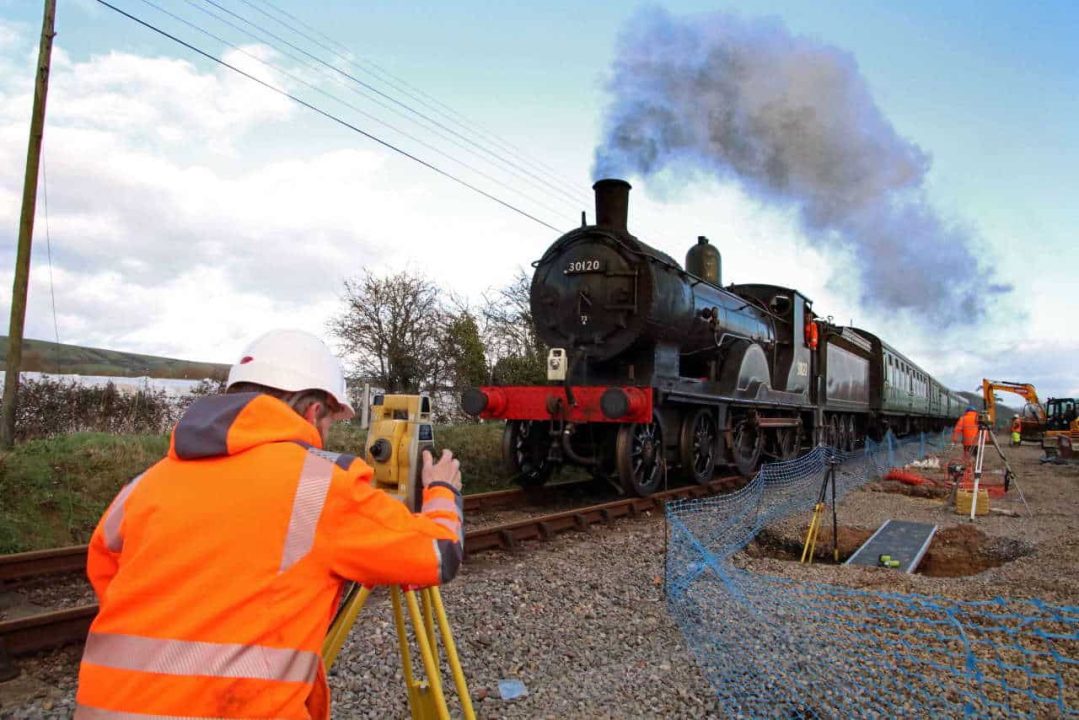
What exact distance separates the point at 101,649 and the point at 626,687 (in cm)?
260

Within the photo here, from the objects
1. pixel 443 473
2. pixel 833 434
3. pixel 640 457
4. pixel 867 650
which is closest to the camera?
pixel 443 473

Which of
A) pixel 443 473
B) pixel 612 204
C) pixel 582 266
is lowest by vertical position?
pixel 443 473

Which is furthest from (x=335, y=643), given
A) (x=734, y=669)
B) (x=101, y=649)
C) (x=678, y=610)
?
(x=678, y=610)

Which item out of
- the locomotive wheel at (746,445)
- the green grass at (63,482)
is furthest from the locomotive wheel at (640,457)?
the green grass at (63,482)

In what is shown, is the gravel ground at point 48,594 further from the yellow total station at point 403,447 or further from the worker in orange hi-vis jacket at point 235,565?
the worker in orange hi-vis jacket at point 235,565

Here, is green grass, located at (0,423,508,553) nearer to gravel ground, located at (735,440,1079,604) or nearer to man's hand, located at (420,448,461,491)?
man's hand, located at (420,448,461,491)

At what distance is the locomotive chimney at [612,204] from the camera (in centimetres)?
875

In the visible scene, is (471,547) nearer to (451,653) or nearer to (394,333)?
(451,653)

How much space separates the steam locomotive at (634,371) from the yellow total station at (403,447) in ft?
16.7

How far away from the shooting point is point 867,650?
12.2 feet

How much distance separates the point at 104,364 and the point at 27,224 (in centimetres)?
462

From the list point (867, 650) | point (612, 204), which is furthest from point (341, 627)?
point (612, 204)

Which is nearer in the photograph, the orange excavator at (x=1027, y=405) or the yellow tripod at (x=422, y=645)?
the yellow tripod at (x=422, y=645)

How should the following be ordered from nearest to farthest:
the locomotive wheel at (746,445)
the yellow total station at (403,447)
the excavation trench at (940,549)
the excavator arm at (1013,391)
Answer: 1. the yellow total station at (403,447)
2. the excavation trench at (940,549)
3. the locomotive wheel at (746,445)
4. the excavator arm at (1013,391)
